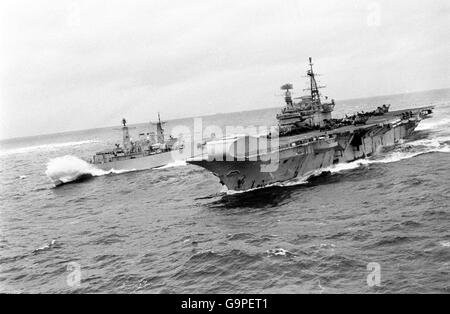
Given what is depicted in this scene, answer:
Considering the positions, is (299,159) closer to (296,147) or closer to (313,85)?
(296,147)

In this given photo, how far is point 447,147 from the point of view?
111 ft

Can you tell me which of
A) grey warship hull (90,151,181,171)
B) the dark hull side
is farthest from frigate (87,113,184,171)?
the dark hull side

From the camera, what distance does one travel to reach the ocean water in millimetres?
13117

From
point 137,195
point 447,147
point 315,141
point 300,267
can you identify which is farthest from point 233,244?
point 447,147

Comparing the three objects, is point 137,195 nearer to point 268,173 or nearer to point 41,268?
point 268,173

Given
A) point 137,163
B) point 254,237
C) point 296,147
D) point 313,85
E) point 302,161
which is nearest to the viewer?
point 254,237

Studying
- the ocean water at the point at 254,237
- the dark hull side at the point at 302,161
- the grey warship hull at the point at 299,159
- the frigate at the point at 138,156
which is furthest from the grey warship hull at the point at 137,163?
the dark hull side at the point at 302,161

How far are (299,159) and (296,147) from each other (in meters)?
1.84

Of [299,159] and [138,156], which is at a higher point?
[299,159]

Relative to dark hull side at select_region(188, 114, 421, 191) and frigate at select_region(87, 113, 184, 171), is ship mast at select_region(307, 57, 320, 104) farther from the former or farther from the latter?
frigate at select_region(87, 113, 184, 171)

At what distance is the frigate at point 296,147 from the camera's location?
23906mm

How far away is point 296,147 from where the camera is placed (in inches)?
1039

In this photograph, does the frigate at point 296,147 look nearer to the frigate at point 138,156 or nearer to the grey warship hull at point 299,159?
the grey warship hull at point 299,159

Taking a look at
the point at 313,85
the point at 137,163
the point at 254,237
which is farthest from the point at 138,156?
the point at 254,237
